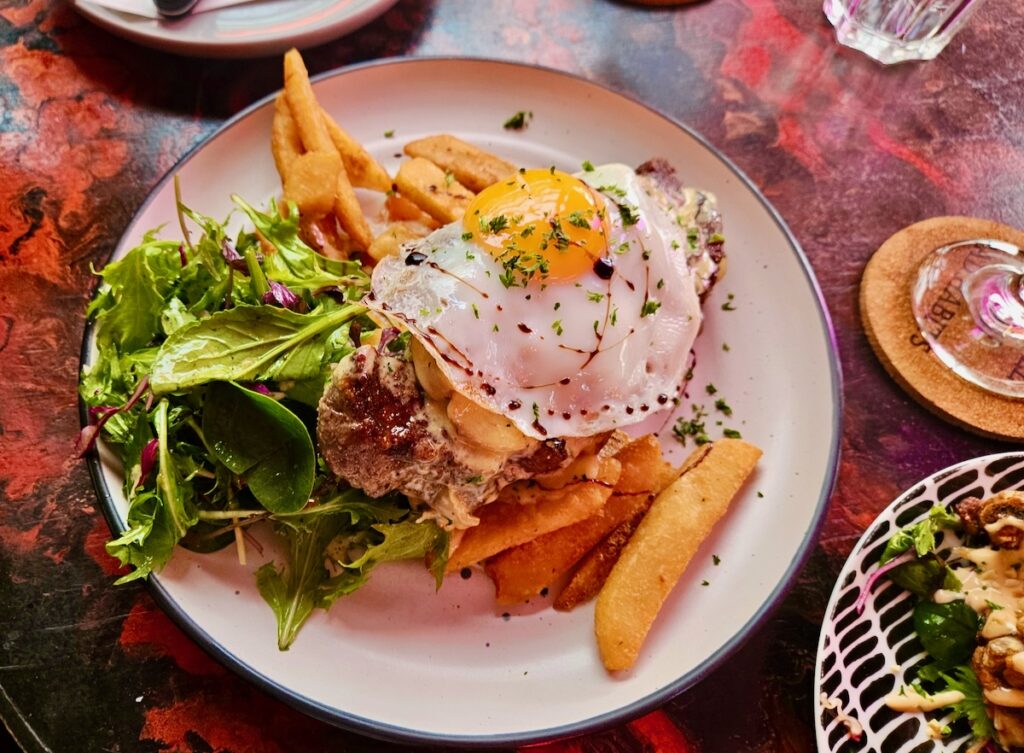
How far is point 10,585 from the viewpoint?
2.58 metres

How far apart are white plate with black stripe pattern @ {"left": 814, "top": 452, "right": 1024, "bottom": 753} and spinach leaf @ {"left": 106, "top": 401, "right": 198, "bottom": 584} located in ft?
7.13

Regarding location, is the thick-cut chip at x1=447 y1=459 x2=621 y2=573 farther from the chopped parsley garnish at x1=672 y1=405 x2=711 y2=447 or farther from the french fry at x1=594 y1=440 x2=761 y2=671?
the chopped parsley garnish at x1=672 y1=405 x2=711 y2=447

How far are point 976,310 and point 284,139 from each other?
3151 mm

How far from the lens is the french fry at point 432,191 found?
2.99m

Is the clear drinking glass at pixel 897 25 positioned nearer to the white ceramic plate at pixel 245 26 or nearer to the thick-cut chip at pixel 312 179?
the white ceramic plate at pixel 245 26

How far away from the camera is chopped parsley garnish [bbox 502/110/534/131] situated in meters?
3.50

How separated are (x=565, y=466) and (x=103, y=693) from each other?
172cm

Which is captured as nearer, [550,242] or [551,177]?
[550,242]

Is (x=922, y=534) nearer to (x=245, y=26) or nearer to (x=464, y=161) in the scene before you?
(x=464, y=161)

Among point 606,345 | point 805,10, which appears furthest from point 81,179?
point 805,10

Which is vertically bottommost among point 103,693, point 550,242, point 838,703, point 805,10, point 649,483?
point 103,693

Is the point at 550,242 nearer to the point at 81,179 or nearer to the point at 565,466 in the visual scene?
the point at 565,466

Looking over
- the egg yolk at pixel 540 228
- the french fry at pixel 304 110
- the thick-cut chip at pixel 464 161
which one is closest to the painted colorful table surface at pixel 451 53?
the french fry at pixel 304 110

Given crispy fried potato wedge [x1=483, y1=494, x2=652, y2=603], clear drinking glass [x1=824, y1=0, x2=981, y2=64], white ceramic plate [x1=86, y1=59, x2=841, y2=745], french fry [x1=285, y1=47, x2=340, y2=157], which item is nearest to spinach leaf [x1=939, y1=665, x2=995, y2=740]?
white ceramic plate [x1=86, y1=59, x2=841, y2=745]
